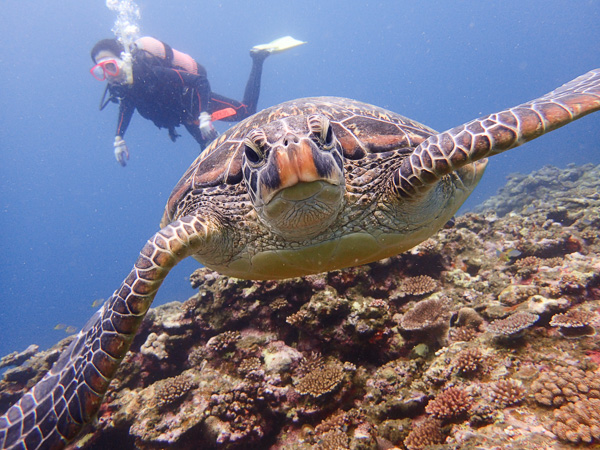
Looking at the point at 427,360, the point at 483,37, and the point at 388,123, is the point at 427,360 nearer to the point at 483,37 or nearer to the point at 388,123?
the point at 388,123

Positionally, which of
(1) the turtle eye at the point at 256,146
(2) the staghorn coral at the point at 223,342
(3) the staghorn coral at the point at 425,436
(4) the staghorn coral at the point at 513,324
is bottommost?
(3) the staghorn coral at the point at 425,436

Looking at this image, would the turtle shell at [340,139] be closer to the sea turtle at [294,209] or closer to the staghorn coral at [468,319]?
the sea turtle at [294,209]

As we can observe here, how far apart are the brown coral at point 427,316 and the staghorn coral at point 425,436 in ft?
2.77

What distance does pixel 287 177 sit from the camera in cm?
168

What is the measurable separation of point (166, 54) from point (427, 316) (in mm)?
10313

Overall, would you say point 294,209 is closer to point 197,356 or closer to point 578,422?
point 578,422

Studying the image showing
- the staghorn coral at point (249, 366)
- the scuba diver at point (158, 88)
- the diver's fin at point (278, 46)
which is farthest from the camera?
the diver's fin at point (278, 46)

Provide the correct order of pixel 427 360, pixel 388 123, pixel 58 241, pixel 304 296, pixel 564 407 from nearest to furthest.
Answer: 1. pixel 564 407
2. pixel 427 360
3. pixel 388 123
4. pixel 304 296
5. pixel 58 241

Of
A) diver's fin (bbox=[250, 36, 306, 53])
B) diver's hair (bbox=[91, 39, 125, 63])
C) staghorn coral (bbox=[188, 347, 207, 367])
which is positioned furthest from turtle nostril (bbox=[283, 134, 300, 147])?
diver's fin (bbox=[250, 36, 306, 53])

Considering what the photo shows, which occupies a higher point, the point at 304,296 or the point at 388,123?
the point at 388,123

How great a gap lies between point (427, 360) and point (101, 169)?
14271cm

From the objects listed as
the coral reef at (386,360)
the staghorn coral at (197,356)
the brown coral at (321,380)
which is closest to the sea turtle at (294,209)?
the coral reef at (386,360)

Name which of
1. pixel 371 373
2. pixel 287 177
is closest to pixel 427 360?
pixel 371 373

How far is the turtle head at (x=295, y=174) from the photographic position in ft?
5.52
